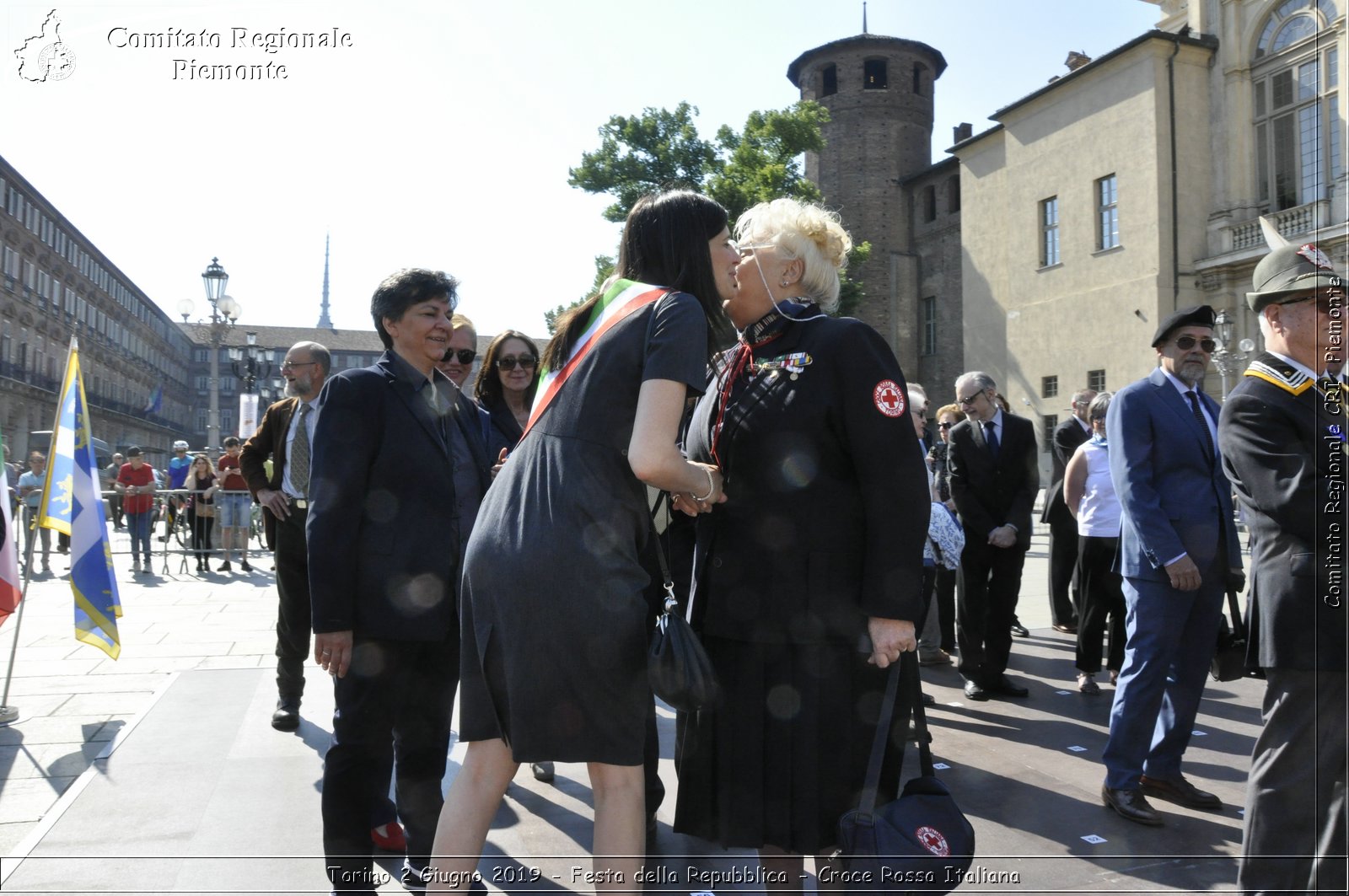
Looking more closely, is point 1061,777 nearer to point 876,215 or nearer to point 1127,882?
point 1127,882

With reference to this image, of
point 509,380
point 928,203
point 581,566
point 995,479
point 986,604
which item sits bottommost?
point 986,604

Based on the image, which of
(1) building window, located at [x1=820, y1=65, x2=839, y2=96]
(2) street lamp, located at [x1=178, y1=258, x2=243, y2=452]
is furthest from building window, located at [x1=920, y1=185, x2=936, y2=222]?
(2) street lamp, located at [x1=178, y1=258, x2=243, y2=452]

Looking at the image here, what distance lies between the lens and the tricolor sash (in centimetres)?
220

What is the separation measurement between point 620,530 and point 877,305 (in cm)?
4041

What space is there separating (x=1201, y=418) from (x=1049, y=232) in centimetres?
2840

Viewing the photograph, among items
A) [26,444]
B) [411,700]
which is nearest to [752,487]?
[411,700]

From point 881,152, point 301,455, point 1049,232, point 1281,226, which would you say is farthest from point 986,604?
point 881,152

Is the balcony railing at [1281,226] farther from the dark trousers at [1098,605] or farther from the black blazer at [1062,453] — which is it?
the dark trousers at [1098,605]

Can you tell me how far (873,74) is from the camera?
41.2 m

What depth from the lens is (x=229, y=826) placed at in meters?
3.60

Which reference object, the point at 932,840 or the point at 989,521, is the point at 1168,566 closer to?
the point at 932,840

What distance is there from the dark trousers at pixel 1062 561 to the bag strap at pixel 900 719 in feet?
20.1

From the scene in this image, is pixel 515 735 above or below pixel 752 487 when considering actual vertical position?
below

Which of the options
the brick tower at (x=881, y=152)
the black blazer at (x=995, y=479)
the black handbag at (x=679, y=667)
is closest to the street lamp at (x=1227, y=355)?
the black blazer at (x=995, y=479)
